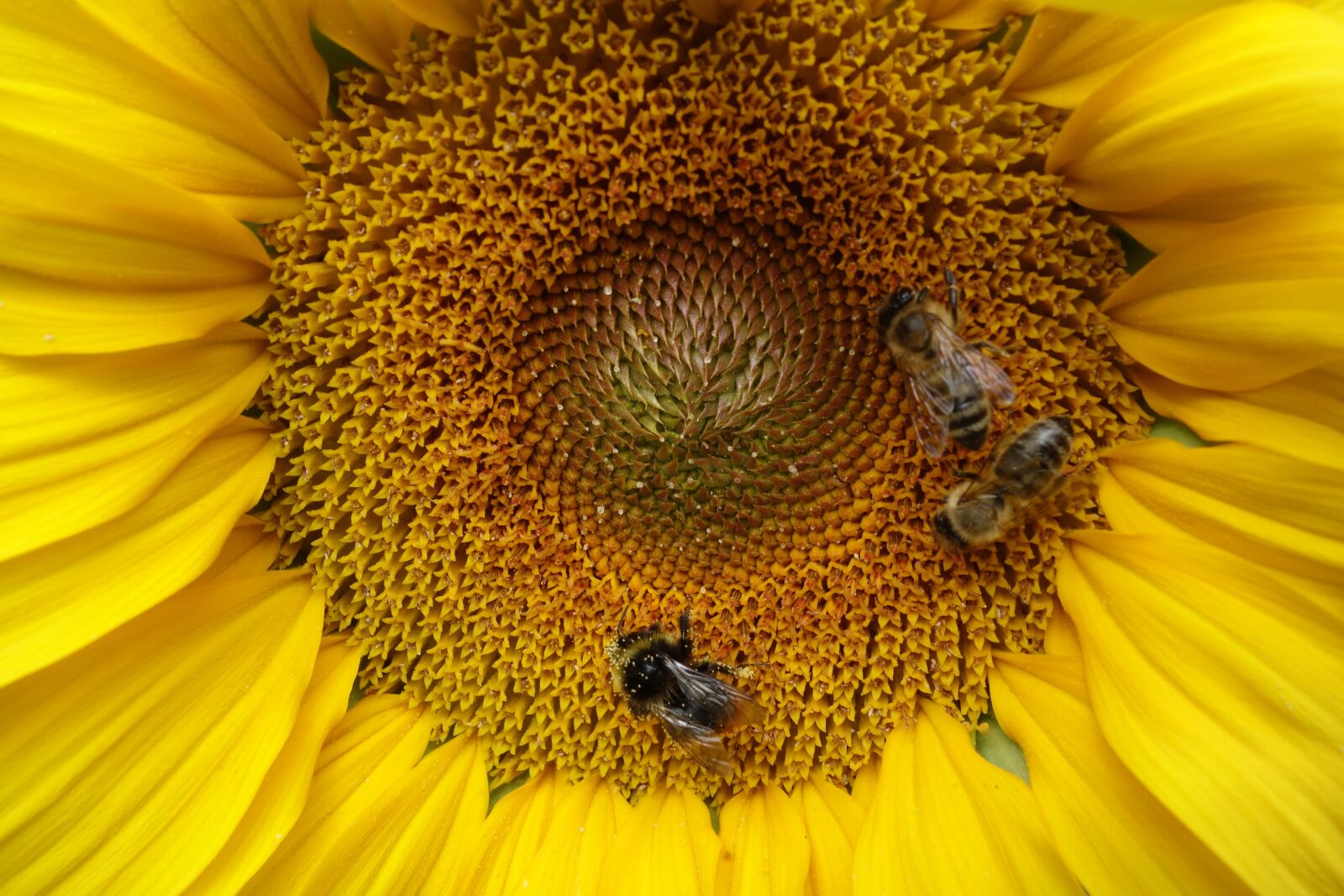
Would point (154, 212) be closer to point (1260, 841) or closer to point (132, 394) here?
point (132, 394)

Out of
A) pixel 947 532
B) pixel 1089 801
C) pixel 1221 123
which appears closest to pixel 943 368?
pixel 947 532

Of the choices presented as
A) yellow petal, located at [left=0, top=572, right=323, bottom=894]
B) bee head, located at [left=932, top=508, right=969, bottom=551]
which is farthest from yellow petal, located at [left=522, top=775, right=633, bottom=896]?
bee head, located at [left=932, top=508, right=969, bottom=551]

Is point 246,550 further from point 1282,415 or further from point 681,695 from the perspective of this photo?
point 1282,415

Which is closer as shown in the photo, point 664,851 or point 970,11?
point 970,11

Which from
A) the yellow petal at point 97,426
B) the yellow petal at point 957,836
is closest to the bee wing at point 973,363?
the yellow petal at point 957,836

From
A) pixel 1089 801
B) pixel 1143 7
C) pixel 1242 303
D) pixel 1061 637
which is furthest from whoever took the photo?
pixel 1061 637
